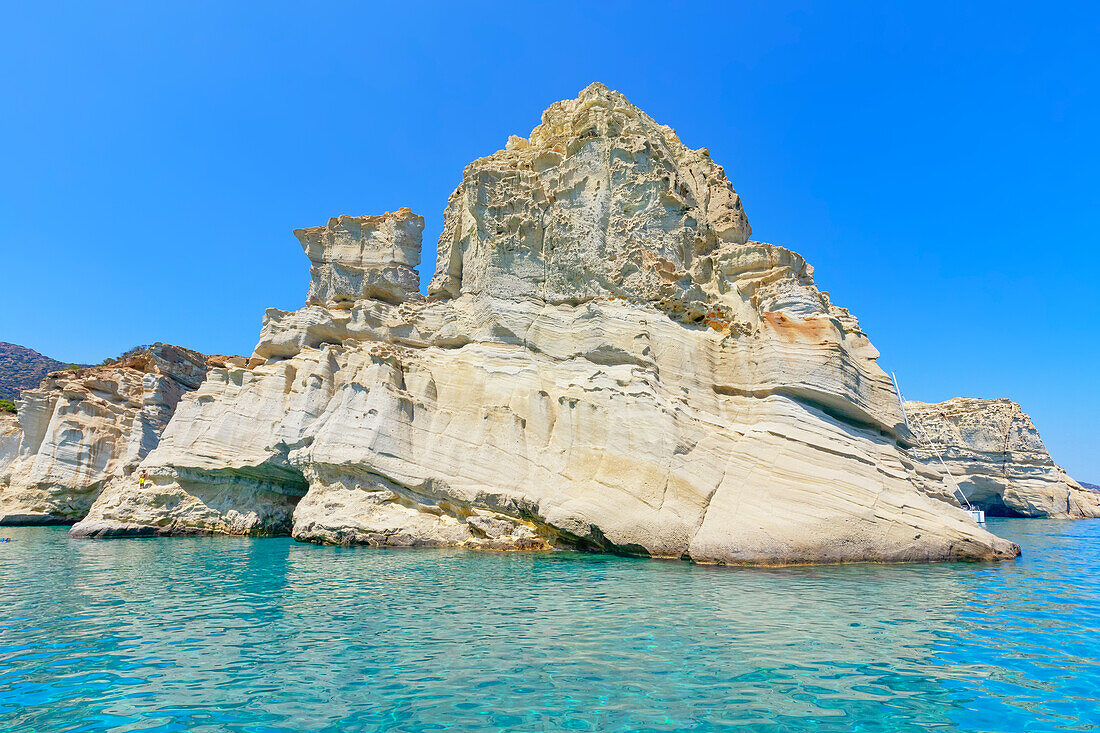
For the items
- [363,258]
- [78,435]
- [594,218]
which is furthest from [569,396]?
[78,435]

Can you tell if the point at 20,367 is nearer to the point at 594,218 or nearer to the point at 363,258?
the point at 363,258

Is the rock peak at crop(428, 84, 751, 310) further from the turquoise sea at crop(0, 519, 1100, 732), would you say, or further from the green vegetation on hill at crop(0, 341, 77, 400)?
the green vegetation on hill at crop(0, 341, 77, 400)

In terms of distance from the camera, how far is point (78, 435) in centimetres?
3078

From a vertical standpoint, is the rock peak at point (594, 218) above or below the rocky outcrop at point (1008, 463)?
above

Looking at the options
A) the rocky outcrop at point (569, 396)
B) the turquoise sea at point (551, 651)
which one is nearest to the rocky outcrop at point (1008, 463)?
the rocky outcrop at point (569, 396)

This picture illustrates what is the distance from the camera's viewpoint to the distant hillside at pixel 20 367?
84062mm

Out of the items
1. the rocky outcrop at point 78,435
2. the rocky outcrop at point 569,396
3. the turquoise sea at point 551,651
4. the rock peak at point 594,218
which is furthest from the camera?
the rocky outcrop at point 78,435

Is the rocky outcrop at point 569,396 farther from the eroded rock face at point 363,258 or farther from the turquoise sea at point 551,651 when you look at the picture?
the turquoise sea at point 551,651

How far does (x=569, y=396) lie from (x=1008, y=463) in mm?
53259

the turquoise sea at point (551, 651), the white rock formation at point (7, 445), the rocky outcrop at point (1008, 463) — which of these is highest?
the rocky outcrop at point (1008, 463)

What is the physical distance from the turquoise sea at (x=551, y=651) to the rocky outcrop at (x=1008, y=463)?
48.6 metres

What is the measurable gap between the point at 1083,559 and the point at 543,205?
21.4 metres

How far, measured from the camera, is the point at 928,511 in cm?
1598

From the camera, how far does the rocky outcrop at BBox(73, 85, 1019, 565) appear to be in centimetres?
1680
